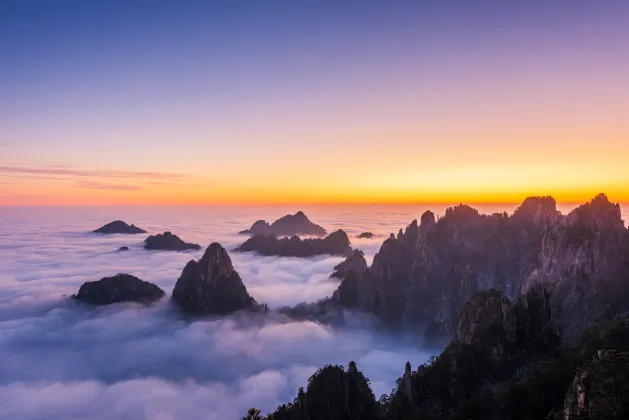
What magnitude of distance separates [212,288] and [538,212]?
395 ft

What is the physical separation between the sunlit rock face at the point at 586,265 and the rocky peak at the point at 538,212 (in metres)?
27.6

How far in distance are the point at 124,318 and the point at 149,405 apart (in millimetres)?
65299

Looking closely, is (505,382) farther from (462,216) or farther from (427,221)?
(462,216)

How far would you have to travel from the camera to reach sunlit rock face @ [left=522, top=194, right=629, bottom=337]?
7600 centimetres

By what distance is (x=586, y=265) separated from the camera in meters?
81.1

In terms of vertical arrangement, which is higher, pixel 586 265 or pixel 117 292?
pixel 586 265

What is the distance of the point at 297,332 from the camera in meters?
136

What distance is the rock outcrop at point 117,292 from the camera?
161 m

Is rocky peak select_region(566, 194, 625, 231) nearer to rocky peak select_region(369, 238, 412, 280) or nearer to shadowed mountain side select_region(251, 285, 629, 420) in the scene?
shadowed mountain side select_region(251, 285, 629, 420)

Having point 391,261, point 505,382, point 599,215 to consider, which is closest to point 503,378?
point 505,382

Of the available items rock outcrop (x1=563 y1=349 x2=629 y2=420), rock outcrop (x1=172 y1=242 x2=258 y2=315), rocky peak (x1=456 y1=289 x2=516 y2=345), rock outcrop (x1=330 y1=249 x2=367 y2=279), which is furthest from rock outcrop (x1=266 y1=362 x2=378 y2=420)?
rock outcrop (x1=330 y1=249 x2=367 y2=279)

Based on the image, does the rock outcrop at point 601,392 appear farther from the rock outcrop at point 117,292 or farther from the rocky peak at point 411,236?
the rock outcrop at point 117,292

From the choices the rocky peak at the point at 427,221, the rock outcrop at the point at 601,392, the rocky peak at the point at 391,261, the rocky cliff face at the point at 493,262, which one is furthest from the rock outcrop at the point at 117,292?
the rock outcrop at the point at 601,392

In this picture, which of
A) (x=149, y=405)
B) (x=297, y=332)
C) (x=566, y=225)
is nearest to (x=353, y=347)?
(x=297, y=332)
